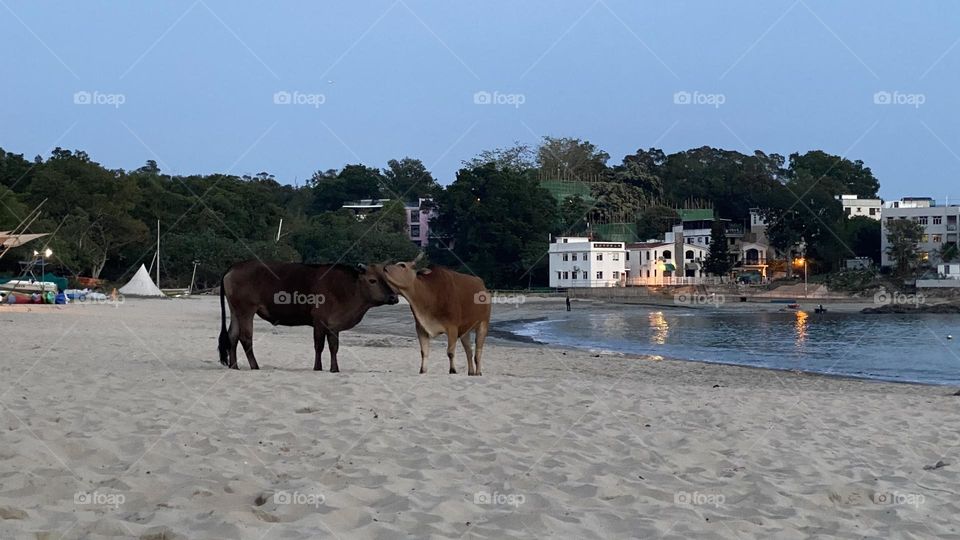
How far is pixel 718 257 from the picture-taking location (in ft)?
309

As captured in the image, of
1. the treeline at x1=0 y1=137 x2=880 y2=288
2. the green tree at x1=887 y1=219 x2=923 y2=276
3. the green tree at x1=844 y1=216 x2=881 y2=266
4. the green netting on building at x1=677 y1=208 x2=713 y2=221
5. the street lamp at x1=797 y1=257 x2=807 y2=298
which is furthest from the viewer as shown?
the green netting on building at x1=677 y1=208 x2=713 y2=221

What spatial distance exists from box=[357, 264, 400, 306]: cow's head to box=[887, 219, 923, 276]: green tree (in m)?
83.0

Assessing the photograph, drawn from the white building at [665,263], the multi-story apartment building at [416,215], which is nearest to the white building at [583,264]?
the white building at [665,263]

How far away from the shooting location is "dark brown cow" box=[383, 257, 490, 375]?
1317cm

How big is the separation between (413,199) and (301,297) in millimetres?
121356

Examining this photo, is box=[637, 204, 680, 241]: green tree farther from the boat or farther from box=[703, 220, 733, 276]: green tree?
the boat

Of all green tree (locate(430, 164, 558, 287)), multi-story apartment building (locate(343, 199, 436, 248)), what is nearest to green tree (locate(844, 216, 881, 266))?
green tree (locate(430, 164, 558, 287))

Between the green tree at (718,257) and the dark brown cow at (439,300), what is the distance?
83131mm

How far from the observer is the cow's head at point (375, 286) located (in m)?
13.0

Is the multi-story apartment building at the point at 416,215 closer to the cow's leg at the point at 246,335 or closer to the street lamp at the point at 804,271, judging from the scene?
the street lamp at the point at 804,271

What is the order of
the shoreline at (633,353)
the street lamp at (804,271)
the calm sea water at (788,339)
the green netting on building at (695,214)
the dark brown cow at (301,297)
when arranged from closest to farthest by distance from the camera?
the dark brown cow at (301,297), the shoreline at (633,353), the calm sea water at (788,339), the street lamp at (804,271), the green netting on building at (695,214)

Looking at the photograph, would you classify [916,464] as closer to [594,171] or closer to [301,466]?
[301,466]

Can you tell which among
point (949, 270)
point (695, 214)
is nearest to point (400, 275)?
point (949, 270)

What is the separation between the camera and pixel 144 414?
8375mm
